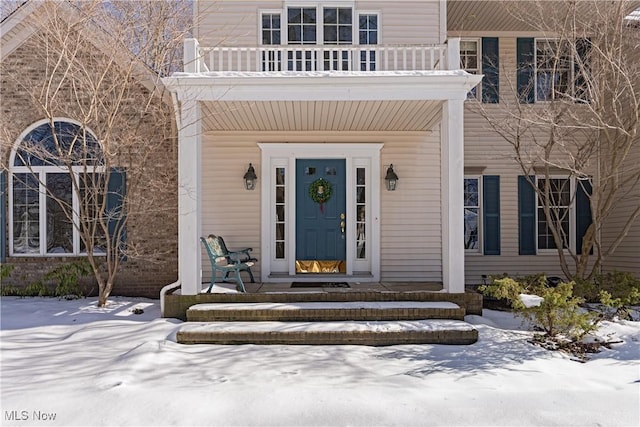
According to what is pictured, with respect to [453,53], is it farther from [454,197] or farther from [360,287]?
[360,287]

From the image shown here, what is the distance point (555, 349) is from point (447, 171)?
274 cm

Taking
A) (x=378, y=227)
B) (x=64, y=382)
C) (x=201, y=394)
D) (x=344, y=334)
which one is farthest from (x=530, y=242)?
(x=64, y=382)

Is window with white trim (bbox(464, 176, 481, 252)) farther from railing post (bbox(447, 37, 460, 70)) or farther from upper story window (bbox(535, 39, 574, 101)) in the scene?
A: railing post (bbox(447, 37, 460, 70))

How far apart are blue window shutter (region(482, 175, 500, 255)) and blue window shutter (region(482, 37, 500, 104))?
5.47 ft

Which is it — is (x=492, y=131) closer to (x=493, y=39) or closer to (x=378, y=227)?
(x=493, y=39)

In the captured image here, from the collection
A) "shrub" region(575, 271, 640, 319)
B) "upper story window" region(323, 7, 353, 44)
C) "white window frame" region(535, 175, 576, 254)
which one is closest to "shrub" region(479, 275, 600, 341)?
"shrub" region(575, 271, 640, 319)

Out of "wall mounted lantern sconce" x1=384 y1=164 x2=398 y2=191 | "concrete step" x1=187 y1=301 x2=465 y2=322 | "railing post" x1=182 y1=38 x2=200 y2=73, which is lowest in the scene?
"concrete step" x1=187 y1=301 x2=465 y2=322

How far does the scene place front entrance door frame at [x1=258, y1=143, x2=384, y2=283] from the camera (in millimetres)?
8148

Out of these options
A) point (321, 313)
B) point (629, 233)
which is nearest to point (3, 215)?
point (321, 313)

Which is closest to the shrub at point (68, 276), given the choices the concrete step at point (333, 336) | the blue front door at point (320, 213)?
the concrete step at point (333, 336)

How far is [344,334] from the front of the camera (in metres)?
5.18

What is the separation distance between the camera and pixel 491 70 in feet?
29.3

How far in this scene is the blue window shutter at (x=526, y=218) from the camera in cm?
893

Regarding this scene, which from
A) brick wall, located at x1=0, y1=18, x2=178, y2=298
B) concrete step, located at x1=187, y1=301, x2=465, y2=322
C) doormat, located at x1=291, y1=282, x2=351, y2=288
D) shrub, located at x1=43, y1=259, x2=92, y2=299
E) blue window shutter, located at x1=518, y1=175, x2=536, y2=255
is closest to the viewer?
concrete step, located at x1=187, y1=301, x2=465, y2=322
